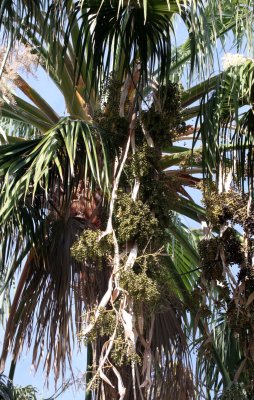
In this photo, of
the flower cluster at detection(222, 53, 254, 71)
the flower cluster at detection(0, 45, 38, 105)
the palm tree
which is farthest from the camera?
the flower cluster at detection(222, 53, 254, 71)

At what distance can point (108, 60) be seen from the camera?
21.3 feet

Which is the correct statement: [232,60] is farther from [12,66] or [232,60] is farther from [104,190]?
[12,66]

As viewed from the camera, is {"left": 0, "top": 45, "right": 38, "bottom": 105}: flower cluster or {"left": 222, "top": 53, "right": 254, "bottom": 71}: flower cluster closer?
{"left": 0, "top": 45, "right": 38, "bottom": 105}: flower cluster

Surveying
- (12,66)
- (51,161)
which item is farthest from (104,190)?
(12,66)

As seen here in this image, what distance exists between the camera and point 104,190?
6410 mm

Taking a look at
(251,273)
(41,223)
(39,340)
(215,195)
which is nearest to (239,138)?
(215,195)

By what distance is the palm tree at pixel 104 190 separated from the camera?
599 centimetres

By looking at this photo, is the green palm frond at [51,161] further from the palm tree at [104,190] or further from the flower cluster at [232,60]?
the flower cluster at [232,60]

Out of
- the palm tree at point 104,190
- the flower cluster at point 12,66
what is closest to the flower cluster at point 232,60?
the palm tree at point 104,190

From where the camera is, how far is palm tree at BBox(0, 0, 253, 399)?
5992 mm

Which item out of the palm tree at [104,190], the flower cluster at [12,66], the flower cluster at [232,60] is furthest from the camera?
the flower cluster at [232,60]

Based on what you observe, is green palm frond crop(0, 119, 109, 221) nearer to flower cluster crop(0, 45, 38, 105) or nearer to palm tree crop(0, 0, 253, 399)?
palm tree crop(0, 0, 253, 399)

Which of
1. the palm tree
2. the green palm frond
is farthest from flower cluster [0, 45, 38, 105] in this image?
the green palm frond

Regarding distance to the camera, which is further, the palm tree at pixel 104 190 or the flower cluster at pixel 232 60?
the flower cluster at pixel 232 60
